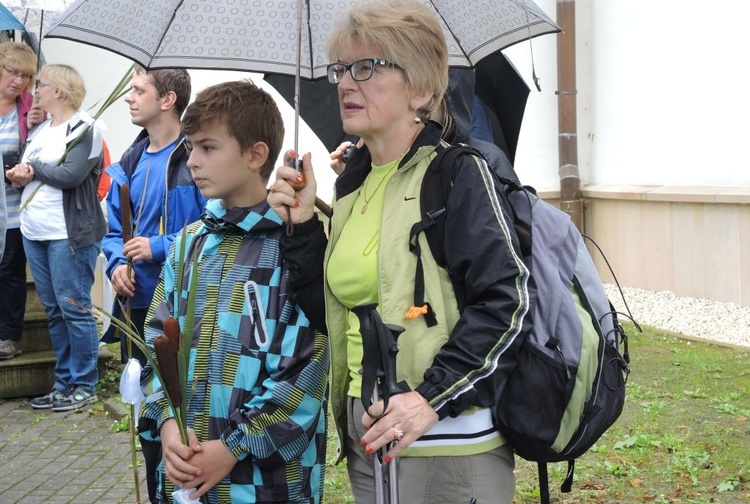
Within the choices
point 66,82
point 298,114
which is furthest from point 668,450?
point 66,82

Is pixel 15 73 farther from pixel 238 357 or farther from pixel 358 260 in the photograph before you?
pixel 358 260

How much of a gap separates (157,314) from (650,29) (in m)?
8.05

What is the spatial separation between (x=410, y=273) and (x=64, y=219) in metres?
4.93

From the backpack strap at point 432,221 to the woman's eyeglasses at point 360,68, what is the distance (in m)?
0.28

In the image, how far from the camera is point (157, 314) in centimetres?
342

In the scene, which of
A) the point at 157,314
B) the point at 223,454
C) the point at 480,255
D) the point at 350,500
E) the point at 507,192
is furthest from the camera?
the point at 350,500

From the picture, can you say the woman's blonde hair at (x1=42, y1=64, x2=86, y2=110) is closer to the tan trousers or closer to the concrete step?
the concrete step

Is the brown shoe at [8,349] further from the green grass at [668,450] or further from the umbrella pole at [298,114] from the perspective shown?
the umbrella pole at [298,114]

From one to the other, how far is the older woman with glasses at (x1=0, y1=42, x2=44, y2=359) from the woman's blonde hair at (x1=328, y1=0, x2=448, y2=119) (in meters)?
5.05

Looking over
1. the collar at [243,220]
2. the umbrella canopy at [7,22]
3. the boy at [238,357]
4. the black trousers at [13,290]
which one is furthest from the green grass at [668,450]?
the umbrella canopy at [7,22]

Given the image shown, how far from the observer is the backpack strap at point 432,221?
8.59 ft

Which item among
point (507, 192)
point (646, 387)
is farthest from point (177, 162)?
point (646, 387)

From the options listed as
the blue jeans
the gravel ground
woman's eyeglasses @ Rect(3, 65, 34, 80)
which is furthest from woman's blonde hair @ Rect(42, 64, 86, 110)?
the gravel ground

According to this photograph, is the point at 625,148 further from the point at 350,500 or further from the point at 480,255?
the point at 480,255
